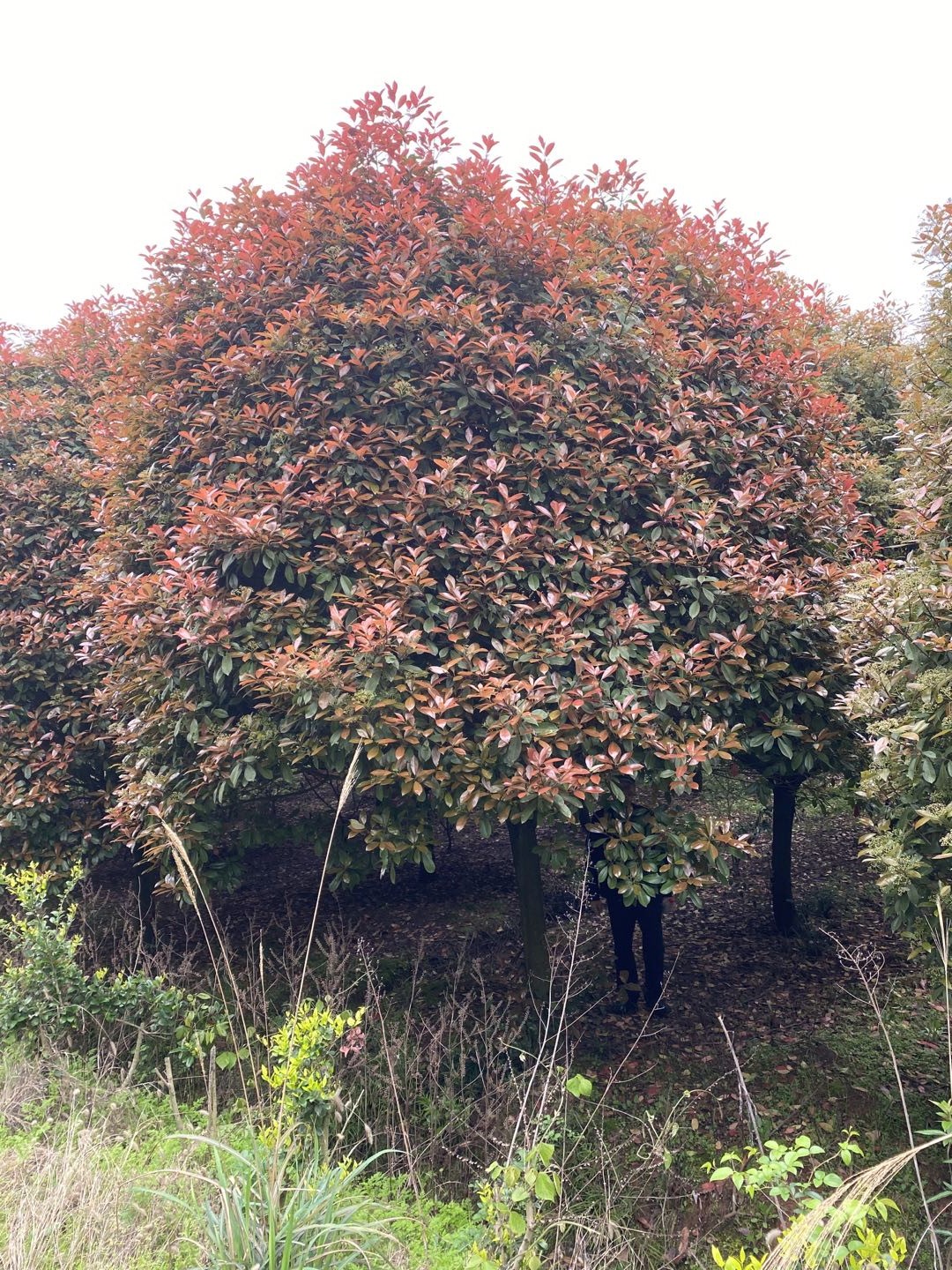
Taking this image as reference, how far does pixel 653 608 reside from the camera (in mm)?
3746

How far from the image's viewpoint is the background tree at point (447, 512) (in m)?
3.47

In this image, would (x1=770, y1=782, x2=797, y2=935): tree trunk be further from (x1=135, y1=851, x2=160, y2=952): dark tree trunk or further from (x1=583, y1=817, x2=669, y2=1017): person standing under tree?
(x1=135, y1=851, x2=160, y2=952): dark tree trunk

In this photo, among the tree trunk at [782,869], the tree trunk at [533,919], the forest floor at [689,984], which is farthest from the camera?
the tree trunk at [782,869]

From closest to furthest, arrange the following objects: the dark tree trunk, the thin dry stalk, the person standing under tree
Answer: the thin dry stalk, the person standing under tree, the dark tree trunk

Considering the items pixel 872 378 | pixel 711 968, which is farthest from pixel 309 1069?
pixel 872 378

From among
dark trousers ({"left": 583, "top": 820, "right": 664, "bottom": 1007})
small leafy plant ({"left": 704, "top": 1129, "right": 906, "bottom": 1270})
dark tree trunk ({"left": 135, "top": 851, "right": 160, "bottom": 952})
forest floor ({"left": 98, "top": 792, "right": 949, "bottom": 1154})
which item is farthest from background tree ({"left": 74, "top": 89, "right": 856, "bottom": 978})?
dark tree trunk ({"left": 135, "top": 851, "right": 160, "bottom": 952})

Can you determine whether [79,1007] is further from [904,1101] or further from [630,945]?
[904,1101]

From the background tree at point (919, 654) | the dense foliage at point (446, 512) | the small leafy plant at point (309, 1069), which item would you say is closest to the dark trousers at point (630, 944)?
the dense foliage at point (446, 512)

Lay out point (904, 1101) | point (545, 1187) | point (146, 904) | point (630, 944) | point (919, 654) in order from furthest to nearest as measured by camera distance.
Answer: point (146, 904), point (630, 944), point (919, 654), point (545, 1187), point (904, 1101)

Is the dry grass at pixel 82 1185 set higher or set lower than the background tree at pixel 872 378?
lower

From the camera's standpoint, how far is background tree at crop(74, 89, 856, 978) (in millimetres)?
3467

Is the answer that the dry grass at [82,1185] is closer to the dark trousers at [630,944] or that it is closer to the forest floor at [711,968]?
the forest floor at [711,968]

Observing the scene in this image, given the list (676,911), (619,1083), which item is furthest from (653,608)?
(676,911)

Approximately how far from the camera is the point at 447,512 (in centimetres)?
385
